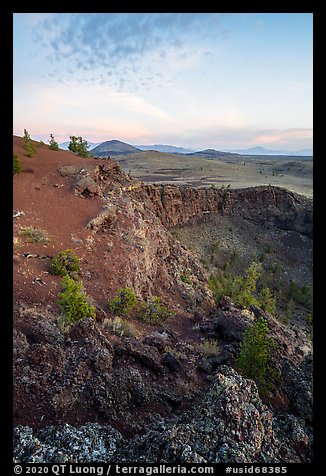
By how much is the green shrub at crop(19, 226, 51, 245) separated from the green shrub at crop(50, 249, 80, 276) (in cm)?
131

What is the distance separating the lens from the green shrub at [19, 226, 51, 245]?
14055 millimetres

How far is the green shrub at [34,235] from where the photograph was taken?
14.1m

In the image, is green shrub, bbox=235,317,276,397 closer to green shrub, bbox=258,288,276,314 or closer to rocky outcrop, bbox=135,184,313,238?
green shrub, bbox=258,288,276,314

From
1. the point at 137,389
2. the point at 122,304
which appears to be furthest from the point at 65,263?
the point at 137,389

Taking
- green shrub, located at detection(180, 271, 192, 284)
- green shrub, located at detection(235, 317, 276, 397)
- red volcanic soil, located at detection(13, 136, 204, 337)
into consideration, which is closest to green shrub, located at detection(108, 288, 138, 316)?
red volcanic soil, located at detection(13, 136, 204, 337)

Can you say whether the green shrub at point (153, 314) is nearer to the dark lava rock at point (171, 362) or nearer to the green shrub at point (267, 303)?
the dark lava rock at point (171, 362)

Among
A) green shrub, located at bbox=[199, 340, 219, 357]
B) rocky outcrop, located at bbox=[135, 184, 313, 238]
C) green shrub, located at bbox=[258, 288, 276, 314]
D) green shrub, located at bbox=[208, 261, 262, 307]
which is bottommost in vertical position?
green shrub, located at bbox=[258, 288, 276, 314]

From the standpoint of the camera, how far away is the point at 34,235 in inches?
563

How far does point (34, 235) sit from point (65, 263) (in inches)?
102

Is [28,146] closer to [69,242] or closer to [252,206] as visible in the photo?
[69,242]

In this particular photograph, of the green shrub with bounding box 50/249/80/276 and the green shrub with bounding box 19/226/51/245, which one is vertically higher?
the green shrub with bounding box 19/226/51/245

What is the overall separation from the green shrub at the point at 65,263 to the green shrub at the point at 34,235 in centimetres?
131
